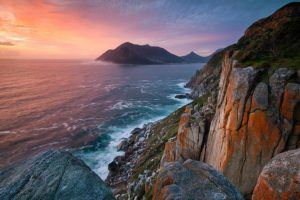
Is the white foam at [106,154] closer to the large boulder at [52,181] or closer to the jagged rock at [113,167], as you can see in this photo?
the jagged rock at [113,167]

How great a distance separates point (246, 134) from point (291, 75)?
6.13m

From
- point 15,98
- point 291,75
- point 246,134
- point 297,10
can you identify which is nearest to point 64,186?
point 246,134

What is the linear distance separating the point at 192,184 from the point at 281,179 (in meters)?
3.33

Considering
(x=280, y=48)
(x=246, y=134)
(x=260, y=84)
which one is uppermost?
(x=280, y=48)

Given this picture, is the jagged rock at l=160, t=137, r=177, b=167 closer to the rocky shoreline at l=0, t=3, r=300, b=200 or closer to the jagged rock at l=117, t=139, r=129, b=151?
the rocky shoreline at l=0, t=3, r=300, b=200

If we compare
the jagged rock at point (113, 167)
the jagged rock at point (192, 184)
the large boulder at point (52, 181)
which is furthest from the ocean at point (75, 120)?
the jagged rock at point (192, 184)

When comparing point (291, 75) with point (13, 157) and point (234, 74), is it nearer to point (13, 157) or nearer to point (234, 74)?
point (234, 74)

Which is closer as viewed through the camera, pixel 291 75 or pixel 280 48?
pixel 291 75

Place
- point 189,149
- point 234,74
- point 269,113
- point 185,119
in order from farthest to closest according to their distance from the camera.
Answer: point 185,119 → point 189,149 → point 234,74 → point 269,113

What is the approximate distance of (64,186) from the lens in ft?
25.3

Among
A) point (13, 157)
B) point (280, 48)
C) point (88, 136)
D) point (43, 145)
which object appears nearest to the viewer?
point (280, 48)

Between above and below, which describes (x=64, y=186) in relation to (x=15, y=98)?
above

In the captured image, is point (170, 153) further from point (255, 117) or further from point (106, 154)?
point (106, 154)

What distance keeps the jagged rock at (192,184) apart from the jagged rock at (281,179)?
1.22 meters
